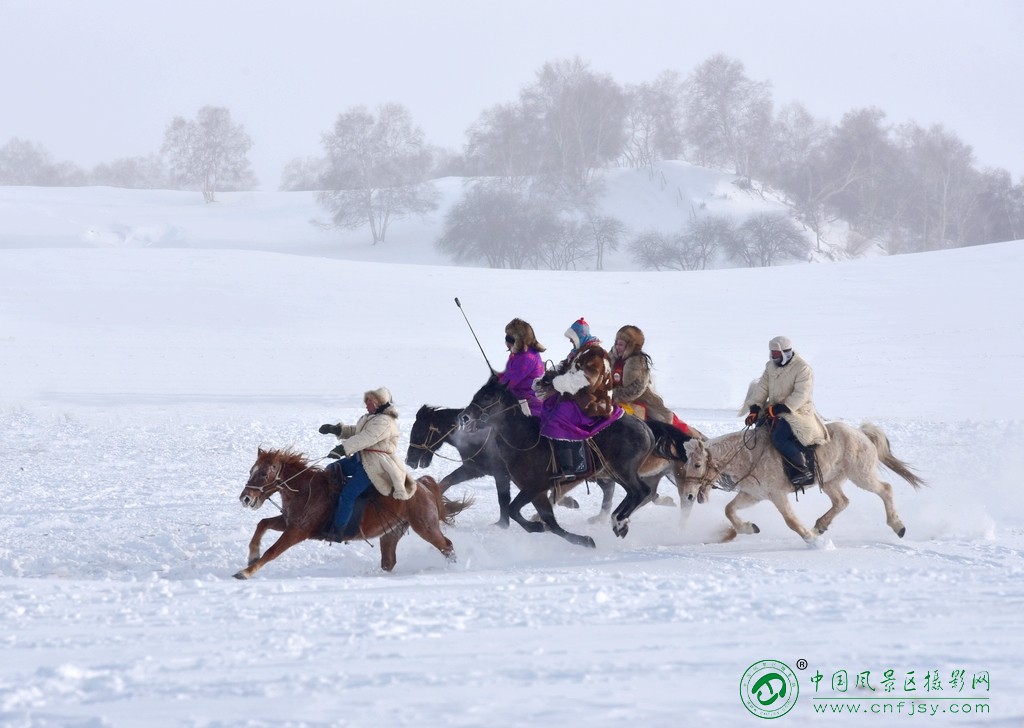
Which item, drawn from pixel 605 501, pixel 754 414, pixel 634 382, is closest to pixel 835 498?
pixel 754 414

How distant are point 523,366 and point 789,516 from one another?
9.06 ft

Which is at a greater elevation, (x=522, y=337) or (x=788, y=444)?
(x=522, y=337)

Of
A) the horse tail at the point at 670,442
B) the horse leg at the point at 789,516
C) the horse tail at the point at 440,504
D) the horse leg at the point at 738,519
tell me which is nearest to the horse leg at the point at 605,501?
the horse tail at the point at 670,442

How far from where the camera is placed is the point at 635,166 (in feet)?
275

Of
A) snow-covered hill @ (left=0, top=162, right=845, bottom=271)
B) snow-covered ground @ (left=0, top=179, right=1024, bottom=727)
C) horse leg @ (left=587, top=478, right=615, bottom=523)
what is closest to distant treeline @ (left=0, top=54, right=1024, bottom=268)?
snow-covered hill @ (left=0, top=162, right=845, bottom=271)

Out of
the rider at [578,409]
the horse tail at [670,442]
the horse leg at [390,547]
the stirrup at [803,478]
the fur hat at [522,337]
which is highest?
the fur hat at [522,337]

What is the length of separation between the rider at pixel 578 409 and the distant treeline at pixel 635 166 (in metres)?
52.8

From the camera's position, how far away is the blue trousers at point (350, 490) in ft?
26.6

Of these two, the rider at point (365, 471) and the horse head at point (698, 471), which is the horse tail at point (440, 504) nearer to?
the rider at point (365, 471)

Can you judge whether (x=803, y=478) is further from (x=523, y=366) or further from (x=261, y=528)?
(x=261, y=528)

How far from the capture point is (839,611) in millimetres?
5957

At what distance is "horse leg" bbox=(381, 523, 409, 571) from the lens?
841cm

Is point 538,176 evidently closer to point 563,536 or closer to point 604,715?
point 563,536

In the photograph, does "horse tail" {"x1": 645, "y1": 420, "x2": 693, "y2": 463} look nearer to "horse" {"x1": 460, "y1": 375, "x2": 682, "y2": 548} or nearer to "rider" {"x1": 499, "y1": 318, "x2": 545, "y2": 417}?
"horse" {"x1": 460, "y1": 375, "x2": 682, "y2": 548}
